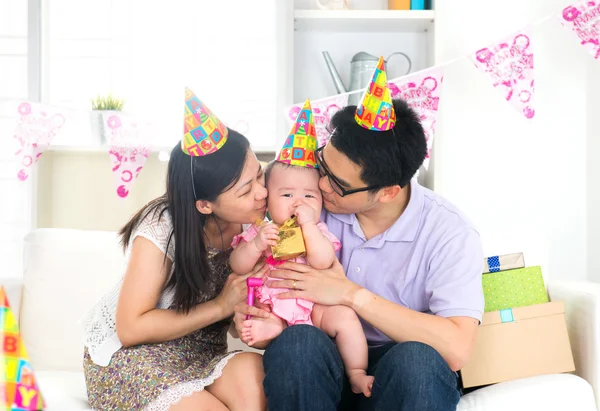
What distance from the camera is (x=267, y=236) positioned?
164cm

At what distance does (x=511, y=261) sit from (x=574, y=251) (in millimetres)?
1262

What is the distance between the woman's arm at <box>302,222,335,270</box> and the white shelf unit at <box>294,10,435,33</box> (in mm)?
1466

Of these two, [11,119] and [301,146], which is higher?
[11,119]

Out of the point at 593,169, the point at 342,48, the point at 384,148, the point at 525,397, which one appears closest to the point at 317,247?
the point at 384,148

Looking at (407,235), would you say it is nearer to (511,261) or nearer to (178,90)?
(511,261)

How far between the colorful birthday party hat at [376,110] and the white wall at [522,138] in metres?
1.41

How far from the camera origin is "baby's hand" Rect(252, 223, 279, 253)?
5.37 ft

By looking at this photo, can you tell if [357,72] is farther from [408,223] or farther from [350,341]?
[350,341]

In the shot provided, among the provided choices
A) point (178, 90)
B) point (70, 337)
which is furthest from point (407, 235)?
point (178, 90)

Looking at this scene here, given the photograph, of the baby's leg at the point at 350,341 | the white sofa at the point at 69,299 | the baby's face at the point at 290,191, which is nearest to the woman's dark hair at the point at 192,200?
the baby's face at the point at 290,191

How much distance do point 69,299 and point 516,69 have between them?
1743 millimetres

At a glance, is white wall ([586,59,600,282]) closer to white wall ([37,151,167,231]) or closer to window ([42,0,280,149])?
window ([42,0,280,149])

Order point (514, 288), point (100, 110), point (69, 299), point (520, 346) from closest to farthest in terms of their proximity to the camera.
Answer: point (520, 346)
point (514, 288)
point (69, 299)
point (100, 110)

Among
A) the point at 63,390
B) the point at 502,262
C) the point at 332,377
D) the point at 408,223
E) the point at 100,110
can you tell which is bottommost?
the point at 63,390
